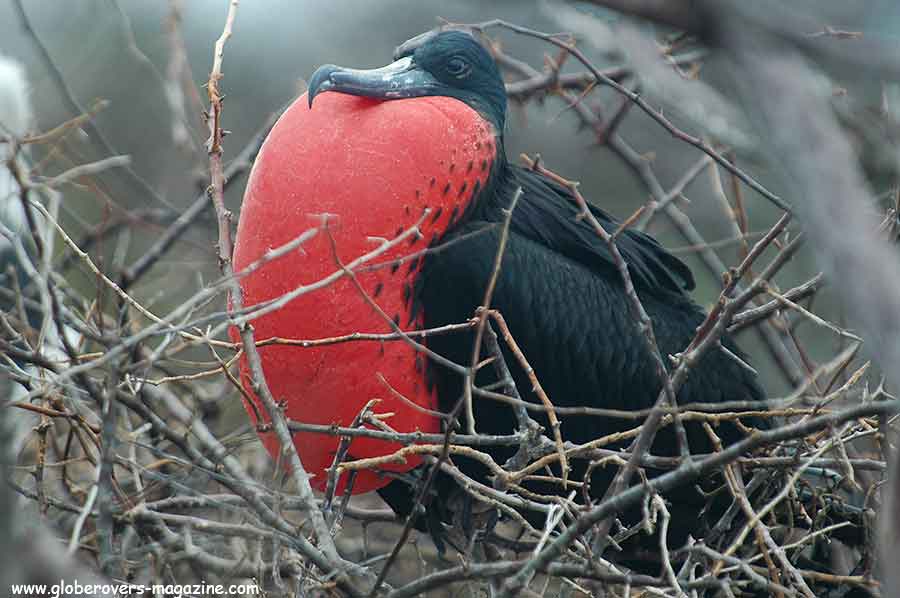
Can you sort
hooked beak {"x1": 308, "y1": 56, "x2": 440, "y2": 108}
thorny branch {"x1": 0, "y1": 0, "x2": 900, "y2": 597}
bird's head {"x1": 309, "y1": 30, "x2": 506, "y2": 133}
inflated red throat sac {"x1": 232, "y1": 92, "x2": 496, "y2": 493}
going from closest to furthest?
thorny branch {"x1": 0, "y1": 0, "x2": 900, "y2": 597}, inflated red throat sac {"x1": 232, "y1": 92, "x2": 496, "y2": 493}, hooked beak {"x1": 308, "y1": 56, "x2": 440, "y2": 108}, bird's head {"x1": 309, "y1": 30, "x2": 506, "y2": 133}

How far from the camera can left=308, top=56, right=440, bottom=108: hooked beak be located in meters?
2.44

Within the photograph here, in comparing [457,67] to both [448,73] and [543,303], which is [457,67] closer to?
[448,73]

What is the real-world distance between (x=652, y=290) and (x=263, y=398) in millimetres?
1225

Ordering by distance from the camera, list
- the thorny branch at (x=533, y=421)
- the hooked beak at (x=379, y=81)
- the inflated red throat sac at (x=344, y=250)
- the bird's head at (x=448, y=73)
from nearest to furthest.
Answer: the thorny branch at (x=533, y=421), the inflated red throat sac at (x=344, y=250), the hooked beak at (x=379, y=81), the bird's head at (x=448, y=73)

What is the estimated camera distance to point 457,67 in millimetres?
2736

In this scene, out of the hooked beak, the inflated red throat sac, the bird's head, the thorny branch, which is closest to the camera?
the thorny branch

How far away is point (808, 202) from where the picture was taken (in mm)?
646

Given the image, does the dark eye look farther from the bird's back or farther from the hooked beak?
the bird's back

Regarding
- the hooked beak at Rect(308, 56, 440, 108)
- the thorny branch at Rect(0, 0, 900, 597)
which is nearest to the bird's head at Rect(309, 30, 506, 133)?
the hooked beak at Rect(308, 56, 440, 108)

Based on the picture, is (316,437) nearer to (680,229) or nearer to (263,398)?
(263,398)

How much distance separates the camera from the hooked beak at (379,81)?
2438mm

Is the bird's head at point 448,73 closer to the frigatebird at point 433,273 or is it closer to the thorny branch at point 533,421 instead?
the frigatebird at point 433,273

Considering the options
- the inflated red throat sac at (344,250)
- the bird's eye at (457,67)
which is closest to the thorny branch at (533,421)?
the inflated red throat sac at (344,250)

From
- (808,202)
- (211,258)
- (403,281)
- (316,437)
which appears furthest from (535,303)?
(808,202)
